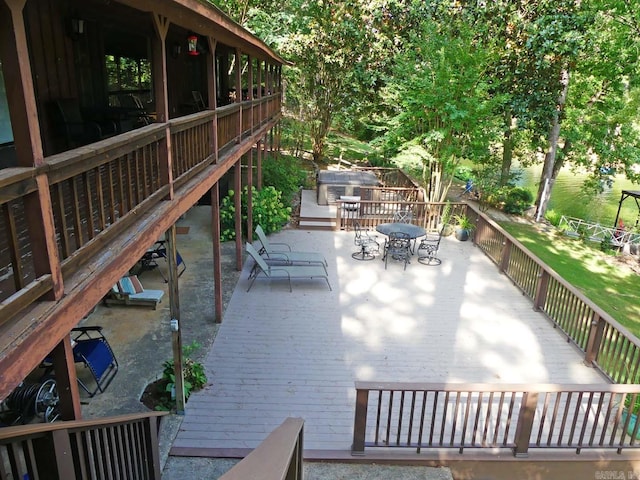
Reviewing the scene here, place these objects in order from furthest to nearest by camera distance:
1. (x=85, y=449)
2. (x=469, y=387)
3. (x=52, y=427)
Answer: (x=469, y=387), (x=85, y=449), (x=52, y=427)

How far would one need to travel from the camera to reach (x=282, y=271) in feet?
34.1

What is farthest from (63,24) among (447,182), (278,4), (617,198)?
(617,198)

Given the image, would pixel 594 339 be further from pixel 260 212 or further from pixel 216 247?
pixel 260 212

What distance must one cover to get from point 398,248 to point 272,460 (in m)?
10.8

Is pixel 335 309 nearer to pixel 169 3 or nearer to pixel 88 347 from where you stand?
pixel 88 347

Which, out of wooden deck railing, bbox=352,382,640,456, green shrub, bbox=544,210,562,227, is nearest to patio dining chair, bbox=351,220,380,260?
wooden deck railing, bbox=352,382,640,456

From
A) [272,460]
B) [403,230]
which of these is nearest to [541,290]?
[403,230]

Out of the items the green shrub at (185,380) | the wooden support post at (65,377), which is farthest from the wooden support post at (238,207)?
the wooden support post at (65,377)

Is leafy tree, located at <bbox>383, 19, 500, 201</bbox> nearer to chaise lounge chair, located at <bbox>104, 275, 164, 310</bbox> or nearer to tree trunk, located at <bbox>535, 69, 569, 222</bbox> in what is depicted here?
tree trunk, located at <bbox>535, 69, 569, 222</bbox>

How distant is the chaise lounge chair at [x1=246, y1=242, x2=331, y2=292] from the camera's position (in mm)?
10039

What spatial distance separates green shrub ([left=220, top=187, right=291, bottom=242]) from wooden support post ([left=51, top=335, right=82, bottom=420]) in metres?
9.58

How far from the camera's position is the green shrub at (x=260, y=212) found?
12.9 metres

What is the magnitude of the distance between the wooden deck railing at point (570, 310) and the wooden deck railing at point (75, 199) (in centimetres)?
682

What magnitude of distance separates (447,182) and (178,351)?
13.5 meters
